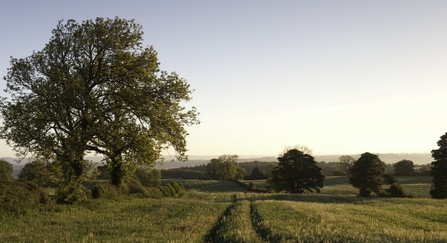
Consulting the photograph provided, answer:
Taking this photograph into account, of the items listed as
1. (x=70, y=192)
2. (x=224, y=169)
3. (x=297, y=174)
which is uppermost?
(x=70, y=192)

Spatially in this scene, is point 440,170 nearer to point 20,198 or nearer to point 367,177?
point 367,177

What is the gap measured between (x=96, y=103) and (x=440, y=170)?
182ft

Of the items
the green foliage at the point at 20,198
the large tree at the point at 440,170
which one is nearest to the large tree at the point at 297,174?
the large tree at the point at 440,170

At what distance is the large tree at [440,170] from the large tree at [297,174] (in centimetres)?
2131

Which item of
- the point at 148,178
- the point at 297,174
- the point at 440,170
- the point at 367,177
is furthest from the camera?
the point at 148,178

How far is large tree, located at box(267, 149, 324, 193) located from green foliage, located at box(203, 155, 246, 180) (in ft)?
192

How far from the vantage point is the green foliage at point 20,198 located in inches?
661

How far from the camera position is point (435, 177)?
172ft

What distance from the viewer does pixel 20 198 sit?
17688mm

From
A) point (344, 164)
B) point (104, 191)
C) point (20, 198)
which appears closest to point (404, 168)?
point (344, 164)

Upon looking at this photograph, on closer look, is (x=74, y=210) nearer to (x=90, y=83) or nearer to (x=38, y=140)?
(x=38, y=140)

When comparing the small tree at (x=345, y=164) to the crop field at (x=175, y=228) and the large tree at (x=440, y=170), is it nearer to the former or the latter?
the large tree at (x=440, y=170)

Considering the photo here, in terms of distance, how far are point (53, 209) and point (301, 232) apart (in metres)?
15.3

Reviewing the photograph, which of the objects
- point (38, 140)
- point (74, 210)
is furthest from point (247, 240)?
point (38, 140)
